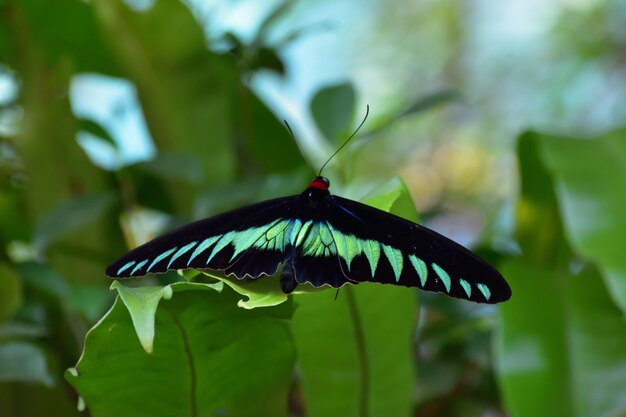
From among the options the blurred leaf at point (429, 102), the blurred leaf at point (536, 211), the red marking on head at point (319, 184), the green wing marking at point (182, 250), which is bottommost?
the green wing marking at point (182, 250)

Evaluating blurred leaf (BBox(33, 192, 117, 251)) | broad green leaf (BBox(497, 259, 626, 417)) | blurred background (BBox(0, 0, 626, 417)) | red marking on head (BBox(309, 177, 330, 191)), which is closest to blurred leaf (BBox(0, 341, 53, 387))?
blurred background (BBox(0, 0, 626, 417))

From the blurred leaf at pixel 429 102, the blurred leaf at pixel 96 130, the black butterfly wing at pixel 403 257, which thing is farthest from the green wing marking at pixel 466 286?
the blurred leaf at pixel 96 130

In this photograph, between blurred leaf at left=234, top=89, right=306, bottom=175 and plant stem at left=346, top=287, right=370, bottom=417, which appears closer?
plant stem at left=346, top=287, right=370, bottom=417

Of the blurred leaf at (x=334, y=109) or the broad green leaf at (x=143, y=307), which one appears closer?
the broad green leaf at (x=143, y=307)

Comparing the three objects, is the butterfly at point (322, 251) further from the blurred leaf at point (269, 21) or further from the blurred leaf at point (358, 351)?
the blurred leaf at point (269, 21)

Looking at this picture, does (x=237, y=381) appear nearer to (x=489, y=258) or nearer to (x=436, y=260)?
(x=436, y=260)

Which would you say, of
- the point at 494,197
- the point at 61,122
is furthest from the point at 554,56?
the point at 61,122

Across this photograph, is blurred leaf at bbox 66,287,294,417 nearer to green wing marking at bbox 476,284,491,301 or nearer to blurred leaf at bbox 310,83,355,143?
green wing marking at bbox 476,284,491,301
